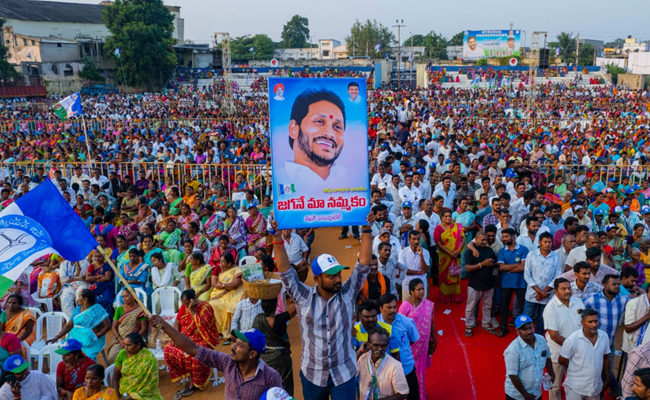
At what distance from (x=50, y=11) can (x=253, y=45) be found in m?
31.5

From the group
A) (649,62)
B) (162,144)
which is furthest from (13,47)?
(649,62)

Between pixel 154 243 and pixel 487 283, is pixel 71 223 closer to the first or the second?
pixel 154 243

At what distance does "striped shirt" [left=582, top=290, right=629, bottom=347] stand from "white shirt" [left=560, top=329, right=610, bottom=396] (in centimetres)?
61

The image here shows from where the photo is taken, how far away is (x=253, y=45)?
265 ft

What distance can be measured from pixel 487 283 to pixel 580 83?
43.5m

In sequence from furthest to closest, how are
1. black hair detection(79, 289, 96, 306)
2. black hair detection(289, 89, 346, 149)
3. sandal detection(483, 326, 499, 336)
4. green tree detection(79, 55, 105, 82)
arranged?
green tree detection(79, 55, 105, 82) → sandal detection(483, 326, 499, 336) → black hair detection(79, 289, 96, 306) → black hair detection(289, 89, 346, 149)

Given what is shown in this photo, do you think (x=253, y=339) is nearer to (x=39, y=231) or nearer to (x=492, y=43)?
(x=39, y=231)

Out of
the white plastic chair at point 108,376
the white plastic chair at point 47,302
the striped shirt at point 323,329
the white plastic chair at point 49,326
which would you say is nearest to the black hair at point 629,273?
the striped shirt at point 323,329

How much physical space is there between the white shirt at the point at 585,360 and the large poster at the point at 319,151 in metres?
2.10

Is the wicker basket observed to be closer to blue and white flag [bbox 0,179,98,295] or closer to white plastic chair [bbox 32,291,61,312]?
blue and white flag [bbox 0,179,98,295]

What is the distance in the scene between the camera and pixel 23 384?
438cm

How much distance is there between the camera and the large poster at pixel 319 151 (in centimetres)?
336

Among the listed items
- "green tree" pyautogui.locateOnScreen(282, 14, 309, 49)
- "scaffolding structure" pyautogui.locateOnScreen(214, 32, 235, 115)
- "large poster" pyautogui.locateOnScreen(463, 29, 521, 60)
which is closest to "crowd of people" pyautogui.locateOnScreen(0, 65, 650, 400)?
"scaffolding structure" pyautogui.locateOnScreen(214, 32, 235, 115)

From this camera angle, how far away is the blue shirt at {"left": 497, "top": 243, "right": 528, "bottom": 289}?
6168mm
